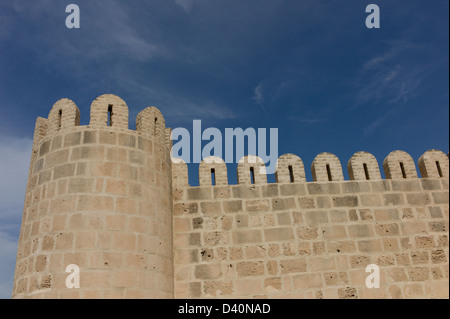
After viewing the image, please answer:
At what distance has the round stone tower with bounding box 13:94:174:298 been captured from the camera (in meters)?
5.35

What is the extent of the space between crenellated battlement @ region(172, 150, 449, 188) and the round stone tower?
87 centimetres

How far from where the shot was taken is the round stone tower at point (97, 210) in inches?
211

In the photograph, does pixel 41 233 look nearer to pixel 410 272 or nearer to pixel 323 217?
pixel 323 217

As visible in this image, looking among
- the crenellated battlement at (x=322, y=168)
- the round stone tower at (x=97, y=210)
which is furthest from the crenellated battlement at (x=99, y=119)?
the crenellated battlement at (x=322, y=168)

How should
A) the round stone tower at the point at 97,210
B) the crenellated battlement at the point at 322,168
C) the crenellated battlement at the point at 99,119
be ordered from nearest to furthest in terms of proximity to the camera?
1. the round stone tower at the point at 97,210
2. the crenellated battlement at the point at 99,119
3. the crenellated battlement at the point at 322,168

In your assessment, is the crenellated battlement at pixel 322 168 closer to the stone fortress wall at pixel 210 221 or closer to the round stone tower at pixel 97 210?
the stone fortress wall at pixel 210 221

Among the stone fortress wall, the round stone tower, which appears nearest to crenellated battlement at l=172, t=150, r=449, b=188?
the stone fortress wall

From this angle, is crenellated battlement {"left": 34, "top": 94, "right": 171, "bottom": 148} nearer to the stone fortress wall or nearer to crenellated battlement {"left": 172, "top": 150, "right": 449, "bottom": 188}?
the stone fortress wall

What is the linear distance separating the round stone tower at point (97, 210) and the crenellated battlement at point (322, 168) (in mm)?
870

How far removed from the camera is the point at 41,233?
566cm

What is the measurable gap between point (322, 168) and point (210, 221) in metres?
2.48
